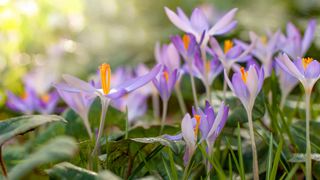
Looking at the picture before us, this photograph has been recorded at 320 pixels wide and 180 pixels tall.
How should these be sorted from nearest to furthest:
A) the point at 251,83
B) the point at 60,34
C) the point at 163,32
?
the point at 251,83 < the point at 60,34 < the point at 163,32

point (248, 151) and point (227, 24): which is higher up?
point (227, 24)

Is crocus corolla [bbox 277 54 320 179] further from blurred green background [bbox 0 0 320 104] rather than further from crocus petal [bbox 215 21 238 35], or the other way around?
blurred green background [bbox 0 0 320 104]

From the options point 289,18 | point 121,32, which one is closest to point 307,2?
point 289,18

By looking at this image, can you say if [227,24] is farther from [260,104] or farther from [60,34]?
[60,34]

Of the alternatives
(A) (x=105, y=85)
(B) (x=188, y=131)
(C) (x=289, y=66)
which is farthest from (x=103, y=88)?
(C) (x=289, y=66)

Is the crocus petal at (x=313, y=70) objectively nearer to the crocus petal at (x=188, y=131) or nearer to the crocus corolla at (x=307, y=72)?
the crocus corolla at (x=307, y=72)

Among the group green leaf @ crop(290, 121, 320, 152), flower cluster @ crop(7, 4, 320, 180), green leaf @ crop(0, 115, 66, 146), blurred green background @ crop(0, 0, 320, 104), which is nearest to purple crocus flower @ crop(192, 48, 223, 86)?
flower cluster @ crop(7, 4, 320, 180)

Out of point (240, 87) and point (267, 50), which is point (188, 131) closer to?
point (240, 87)
